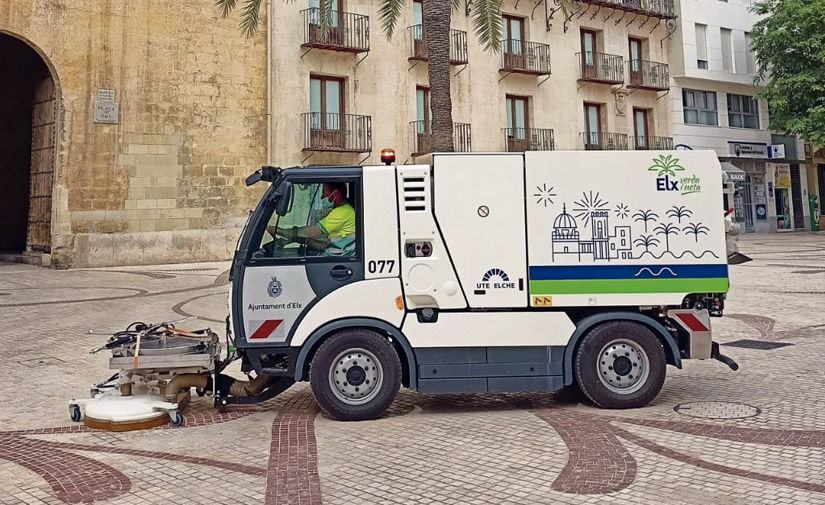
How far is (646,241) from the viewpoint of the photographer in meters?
6.32

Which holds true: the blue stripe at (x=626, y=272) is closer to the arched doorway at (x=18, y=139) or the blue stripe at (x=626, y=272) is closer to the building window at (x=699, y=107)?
the arched doorway at (x=18, y=139)

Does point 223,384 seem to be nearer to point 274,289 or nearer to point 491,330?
point 274,289

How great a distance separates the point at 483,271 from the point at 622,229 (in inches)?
55.2

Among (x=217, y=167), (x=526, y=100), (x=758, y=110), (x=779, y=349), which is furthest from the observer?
(x=758, y=110)

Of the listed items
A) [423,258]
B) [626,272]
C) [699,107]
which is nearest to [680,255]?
[626,272]

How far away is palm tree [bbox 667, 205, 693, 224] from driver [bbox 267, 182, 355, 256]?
306cm

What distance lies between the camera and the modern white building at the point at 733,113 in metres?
Result: 36.4

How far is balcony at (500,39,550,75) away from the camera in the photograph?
102 feet

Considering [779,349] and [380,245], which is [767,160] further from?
[380,245]

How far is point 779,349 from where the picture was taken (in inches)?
363

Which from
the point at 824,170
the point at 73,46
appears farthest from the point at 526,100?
the point at 824,170

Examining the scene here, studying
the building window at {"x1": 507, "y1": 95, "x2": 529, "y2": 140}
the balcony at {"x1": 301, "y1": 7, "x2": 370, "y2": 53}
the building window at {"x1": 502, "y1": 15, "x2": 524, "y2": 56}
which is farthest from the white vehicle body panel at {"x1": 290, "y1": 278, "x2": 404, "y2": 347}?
the building window at {"x1": 502, "y1": 15, "x2": 524, "y2": 56}

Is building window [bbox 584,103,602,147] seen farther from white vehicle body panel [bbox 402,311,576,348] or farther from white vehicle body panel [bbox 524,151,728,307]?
white vehicle body panel [bbox 402,311,576,348]

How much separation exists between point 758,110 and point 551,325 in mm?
39502
